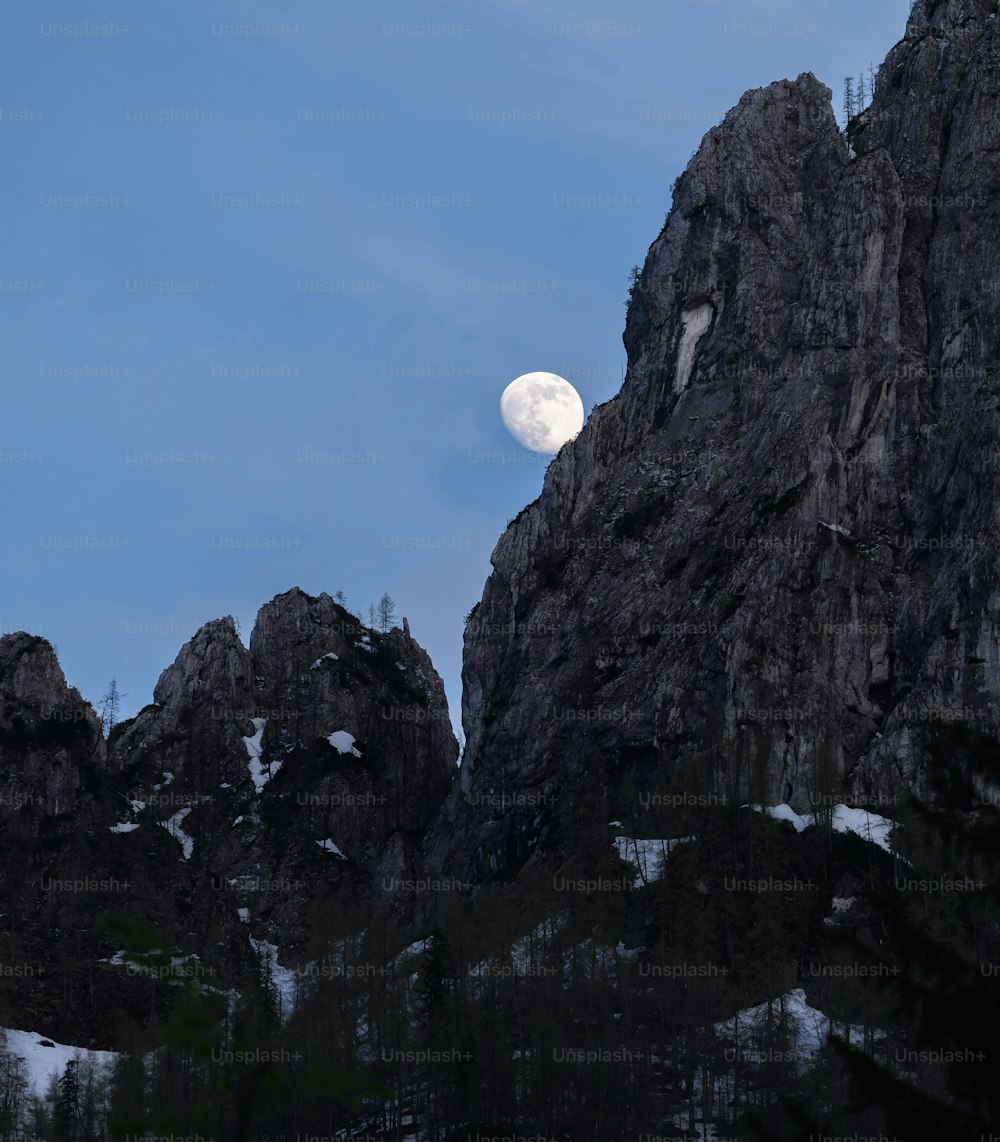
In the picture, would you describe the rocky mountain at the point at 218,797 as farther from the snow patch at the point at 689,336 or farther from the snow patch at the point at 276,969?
the snow patch at the point at 689,336

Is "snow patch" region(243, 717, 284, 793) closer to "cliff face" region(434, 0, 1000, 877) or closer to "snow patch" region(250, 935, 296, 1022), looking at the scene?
"snow patch" region(250, 935, 296, 1022)

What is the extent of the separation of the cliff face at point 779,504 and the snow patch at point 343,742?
2182 cm

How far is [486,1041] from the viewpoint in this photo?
9256 cm

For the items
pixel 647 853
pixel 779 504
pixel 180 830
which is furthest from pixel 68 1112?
pixel 779 504

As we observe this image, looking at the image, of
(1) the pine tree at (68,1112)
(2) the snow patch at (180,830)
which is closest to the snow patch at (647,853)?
(1) the pine tree at (68,1112)

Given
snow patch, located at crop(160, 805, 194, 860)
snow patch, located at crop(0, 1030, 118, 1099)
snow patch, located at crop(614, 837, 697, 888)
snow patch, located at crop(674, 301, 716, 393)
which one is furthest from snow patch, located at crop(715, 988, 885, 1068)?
snow patch, located at crop(160, 805, 194, 860)

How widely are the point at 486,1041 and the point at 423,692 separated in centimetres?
10375

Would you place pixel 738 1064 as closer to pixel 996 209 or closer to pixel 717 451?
pixel 717 451

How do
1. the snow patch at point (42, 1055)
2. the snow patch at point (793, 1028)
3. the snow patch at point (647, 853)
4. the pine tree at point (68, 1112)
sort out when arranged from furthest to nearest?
the snow patch at point (42, 1055) < the snow patch at point (647, 853) < the pine tree at point (68, 1112) < the snow patch at point (793, 1028)

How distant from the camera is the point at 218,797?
177625 mm

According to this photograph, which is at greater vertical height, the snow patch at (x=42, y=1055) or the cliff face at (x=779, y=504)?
the cliff face at (x=779, y=504)

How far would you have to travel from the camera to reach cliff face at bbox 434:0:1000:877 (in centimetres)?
13475

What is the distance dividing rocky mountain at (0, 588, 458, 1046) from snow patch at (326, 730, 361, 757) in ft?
0.64

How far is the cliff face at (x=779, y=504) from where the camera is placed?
5305 inches
